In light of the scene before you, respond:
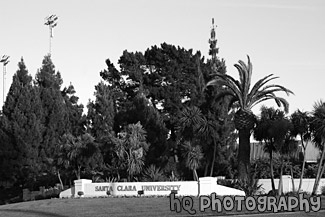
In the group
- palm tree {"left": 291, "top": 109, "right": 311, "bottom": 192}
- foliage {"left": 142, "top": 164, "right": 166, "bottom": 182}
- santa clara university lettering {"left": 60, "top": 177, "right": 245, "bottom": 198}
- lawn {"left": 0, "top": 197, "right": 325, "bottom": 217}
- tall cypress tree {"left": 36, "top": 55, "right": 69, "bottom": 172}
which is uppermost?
tall cypress tree {"left": 36, "top": 55, "right": 69, "bottom": 172}

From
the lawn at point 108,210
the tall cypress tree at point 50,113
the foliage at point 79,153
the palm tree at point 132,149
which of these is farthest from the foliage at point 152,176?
the tall cypress tree at point 50,113

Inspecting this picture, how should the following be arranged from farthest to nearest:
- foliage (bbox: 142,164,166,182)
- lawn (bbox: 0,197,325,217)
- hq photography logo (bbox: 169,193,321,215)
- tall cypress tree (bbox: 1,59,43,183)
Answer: tall cypress tree (bbox: 1,59,43,183), foliage (bbox: 142,164,166,182), lawn (bbox: 0,197,325,217), hq photography logo (bbox: 169,193,321,215)

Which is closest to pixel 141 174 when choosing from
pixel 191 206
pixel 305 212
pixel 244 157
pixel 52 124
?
pixel 244 157

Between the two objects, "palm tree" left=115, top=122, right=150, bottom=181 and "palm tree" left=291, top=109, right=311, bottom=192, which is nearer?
"palm tree" left=291, top=109, right=311, bottom=192

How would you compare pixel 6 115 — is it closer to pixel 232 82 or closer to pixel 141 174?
pixel 141 174

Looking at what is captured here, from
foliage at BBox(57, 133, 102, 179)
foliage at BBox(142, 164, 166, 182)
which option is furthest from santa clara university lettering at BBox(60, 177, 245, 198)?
foliage at BBox(57, 133, 102, 179)

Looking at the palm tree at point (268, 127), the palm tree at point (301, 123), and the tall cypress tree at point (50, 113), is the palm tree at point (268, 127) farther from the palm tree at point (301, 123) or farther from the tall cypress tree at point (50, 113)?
the tall cypress tree at point (50, 113)

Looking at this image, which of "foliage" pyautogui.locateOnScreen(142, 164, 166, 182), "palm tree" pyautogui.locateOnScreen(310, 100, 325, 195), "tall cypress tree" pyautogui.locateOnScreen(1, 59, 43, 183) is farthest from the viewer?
"tall cypress tree" pyautogui.locateOnScreen(1, 59, 43, 183)

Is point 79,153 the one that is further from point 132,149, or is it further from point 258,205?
point 258,205

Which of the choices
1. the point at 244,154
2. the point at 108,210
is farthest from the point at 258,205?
the point at 244,154

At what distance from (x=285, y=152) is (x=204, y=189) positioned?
23.4ft

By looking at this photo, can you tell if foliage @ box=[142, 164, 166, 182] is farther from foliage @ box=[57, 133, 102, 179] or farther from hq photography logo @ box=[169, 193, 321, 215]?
hq photography logo @ box=[169, 193, 321, 215]

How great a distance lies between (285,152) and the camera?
48.0m

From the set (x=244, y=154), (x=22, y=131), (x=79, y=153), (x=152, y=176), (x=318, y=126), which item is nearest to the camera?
(x=318, y=126)
